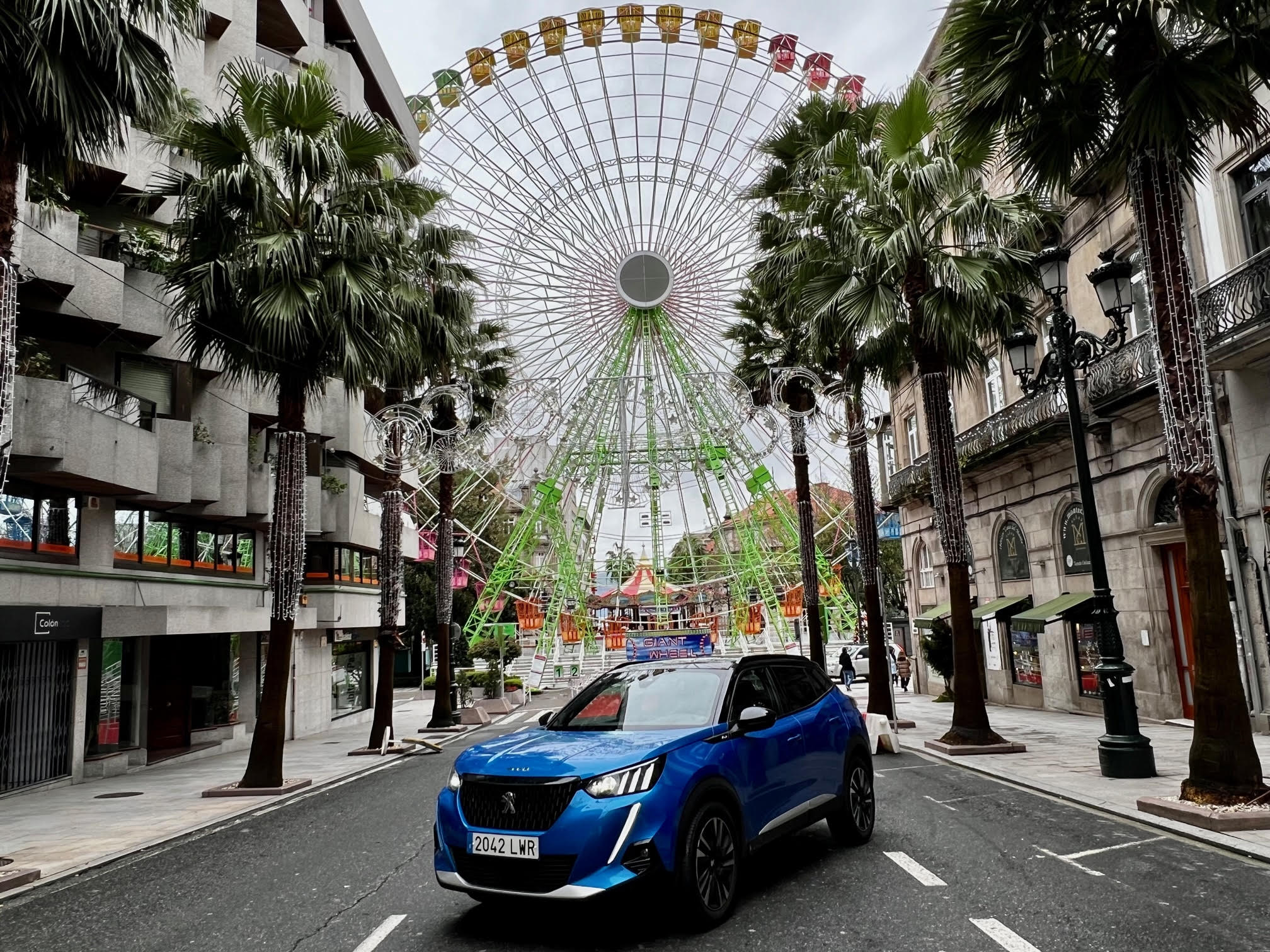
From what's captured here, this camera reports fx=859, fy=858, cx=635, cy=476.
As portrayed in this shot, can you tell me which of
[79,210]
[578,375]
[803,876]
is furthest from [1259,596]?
[578,375]

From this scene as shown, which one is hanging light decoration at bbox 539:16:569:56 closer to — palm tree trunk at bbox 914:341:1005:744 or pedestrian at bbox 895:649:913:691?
palm tree trunk at bbox 914:341:1005:744

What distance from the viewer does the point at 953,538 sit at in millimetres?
16078

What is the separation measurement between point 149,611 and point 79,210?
28.8ft

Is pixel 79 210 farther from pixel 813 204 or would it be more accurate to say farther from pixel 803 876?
pixel 803 876

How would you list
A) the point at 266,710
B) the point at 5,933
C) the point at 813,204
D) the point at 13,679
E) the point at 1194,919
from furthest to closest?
the point at 813,204 < the point at 13,679 < the point at 266,710 < the point at 5,933 < the point at 1194,919

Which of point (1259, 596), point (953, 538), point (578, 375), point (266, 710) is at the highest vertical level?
point (578, 375)

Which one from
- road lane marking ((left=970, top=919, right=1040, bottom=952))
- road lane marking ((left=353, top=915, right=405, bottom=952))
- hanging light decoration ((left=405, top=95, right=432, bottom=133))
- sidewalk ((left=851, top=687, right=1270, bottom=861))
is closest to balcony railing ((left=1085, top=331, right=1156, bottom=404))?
sidewalk ((left=851, top=687, right=1270, bottom=861))

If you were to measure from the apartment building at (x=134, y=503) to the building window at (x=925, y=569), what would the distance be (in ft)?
67.4

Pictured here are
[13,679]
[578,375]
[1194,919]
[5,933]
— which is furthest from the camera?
[578,375]

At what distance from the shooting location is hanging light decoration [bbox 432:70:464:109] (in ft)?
102

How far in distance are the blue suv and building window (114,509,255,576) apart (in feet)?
50.4

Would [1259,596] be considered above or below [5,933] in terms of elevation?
above

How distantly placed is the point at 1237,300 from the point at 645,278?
74.9 feet

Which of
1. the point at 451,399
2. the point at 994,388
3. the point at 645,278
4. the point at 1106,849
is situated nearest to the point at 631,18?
the point at 645,278
